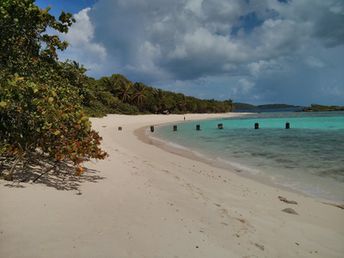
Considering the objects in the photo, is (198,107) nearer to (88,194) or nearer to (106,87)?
(106,87)

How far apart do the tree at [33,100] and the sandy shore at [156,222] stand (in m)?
0.91

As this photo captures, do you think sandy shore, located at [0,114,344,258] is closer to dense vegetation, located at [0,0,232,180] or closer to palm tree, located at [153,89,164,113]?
dense vegetation, located at [0,0,232,180]

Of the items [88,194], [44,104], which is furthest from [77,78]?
[88,194]

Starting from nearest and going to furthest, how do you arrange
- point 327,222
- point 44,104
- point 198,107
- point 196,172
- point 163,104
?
point 44,104 → point 327,222 → point 196,172 → point 163,104 → point 198,107

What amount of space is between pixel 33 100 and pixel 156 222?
324cm

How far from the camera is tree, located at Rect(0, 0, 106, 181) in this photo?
596 cm

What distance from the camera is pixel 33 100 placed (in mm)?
5758

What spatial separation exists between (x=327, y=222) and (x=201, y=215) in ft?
10.2

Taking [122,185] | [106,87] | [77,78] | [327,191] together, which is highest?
[106,87]

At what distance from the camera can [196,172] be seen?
1164 centimetres

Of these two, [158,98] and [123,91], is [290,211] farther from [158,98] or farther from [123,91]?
[158,98]

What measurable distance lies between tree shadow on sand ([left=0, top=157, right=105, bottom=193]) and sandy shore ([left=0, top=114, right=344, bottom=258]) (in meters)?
0.12

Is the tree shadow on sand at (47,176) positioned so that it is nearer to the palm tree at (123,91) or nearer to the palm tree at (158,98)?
the palm tree at (123,91)

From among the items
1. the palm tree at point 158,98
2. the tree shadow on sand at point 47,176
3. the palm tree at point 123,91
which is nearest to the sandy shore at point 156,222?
the tree shadow on sand at point 47,176
